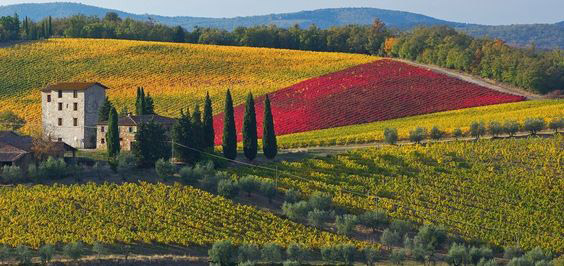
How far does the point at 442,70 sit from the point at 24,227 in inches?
3072

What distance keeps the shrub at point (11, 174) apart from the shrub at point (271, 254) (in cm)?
2336

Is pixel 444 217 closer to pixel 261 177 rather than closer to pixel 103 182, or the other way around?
pixel 261 177

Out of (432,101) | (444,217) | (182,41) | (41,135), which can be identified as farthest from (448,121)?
(182,41)

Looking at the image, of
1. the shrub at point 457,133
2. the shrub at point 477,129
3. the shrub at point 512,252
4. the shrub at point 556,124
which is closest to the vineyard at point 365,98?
the shrub at point 457,133

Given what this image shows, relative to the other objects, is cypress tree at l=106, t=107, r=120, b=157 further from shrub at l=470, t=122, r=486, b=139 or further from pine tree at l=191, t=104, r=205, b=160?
shrub at l=470, t=122, r=486, b=139

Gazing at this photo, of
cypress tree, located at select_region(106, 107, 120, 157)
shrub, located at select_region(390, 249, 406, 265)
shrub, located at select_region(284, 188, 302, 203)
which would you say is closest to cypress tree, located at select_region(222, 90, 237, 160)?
cypress tree, located at select_region(106, 107, 120, 157)

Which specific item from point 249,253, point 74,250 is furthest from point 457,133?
point 74,250

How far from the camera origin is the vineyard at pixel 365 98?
Answer: 101125 mm

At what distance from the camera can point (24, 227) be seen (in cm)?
6475

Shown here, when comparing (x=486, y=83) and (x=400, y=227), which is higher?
(x=486, y=83)

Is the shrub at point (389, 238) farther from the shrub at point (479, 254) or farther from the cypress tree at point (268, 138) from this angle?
the cypress tree at point (268, 138)

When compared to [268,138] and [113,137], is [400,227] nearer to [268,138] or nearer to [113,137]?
[268,138]

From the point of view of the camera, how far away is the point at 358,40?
15975cm

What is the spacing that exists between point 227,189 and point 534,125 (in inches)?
1241
